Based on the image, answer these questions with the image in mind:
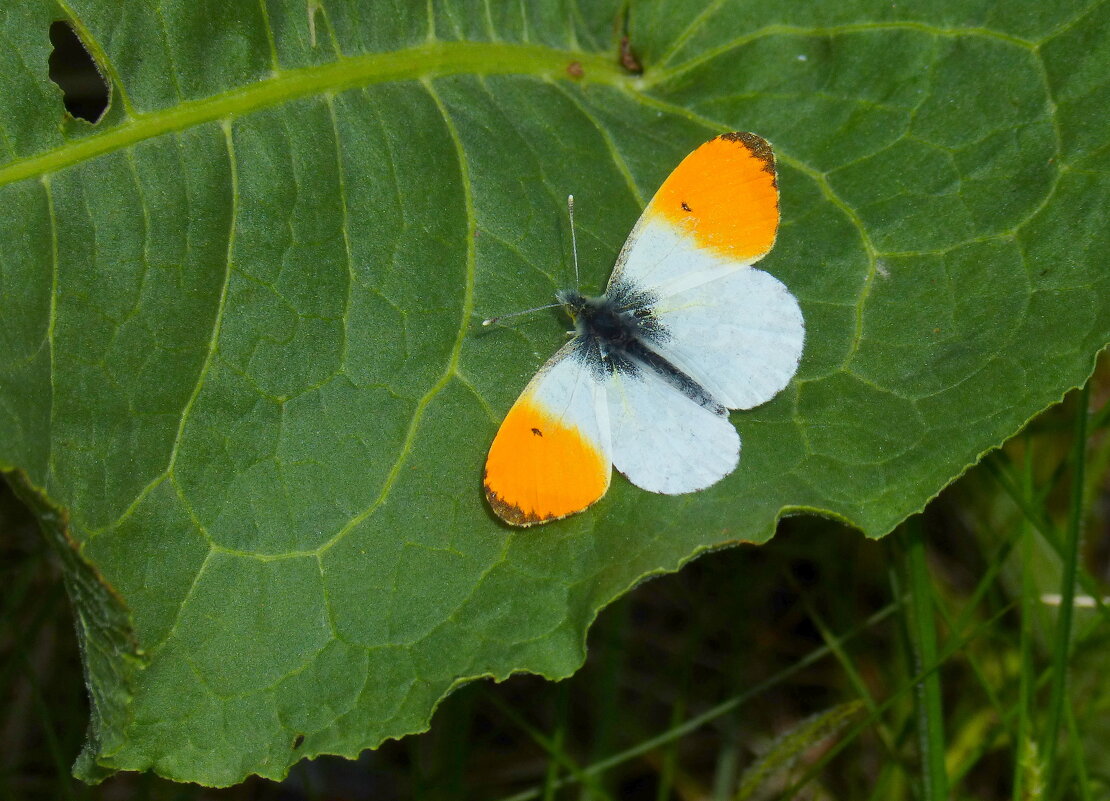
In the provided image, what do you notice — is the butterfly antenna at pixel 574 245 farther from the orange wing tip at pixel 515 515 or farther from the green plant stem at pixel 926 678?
the green plant stem at pixel 926 678

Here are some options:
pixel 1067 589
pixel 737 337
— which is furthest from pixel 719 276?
pixel 1067 589

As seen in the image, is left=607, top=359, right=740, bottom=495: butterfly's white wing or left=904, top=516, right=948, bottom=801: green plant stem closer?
left=607, top=359, right=740, bottom=495: butterfly's white wing

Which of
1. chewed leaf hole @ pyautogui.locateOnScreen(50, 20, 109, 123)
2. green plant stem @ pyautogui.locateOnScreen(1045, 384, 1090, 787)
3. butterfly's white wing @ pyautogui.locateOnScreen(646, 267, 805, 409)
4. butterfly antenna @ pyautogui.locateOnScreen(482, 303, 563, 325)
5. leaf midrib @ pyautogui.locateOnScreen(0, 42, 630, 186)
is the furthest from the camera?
chewed leaf hole @ pyautogui.locateOnScreen(50, 20, 109, 123)

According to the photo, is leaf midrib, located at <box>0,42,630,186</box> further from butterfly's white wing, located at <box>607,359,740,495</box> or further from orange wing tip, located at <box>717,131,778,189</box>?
butterfly's white wing, located at <box>607,359,740,495</box>

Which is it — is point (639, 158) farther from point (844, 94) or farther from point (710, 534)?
point (710, 534)

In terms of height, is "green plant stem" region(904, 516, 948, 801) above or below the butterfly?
below

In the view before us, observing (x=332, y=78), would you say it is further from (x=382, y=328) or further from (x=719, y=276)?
(x=719, y=276)

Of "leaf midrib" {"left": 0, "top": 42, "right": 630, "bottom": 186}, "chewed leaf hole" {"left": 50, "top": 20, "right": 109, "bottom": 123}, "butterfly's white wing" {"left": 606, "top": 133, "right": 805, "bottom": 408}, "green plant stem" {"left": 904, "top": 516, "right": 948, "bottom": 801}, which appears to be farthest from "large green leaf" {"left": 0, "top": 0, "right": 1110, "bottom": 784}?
"chewed leaf hole" {"left": 50, "top": 20, "right": 109, "bottom": 123}

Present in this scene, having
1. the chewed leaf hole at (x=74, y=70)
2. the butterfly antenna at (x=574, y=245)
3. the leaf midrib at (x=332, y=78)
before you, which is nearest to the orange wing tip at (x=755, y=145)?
the butterfly antenna at (x=574, y=245)

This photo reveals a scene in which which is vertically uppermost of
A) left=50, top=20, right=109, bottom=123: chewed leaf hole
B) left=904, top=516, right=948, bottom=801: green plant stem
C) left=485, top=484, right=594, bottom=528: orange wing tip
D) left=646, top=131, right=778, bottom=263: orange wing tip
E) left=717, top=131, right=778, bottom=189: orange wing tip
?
left=717, top=131, right=778, bottom=189: orange wing tip
